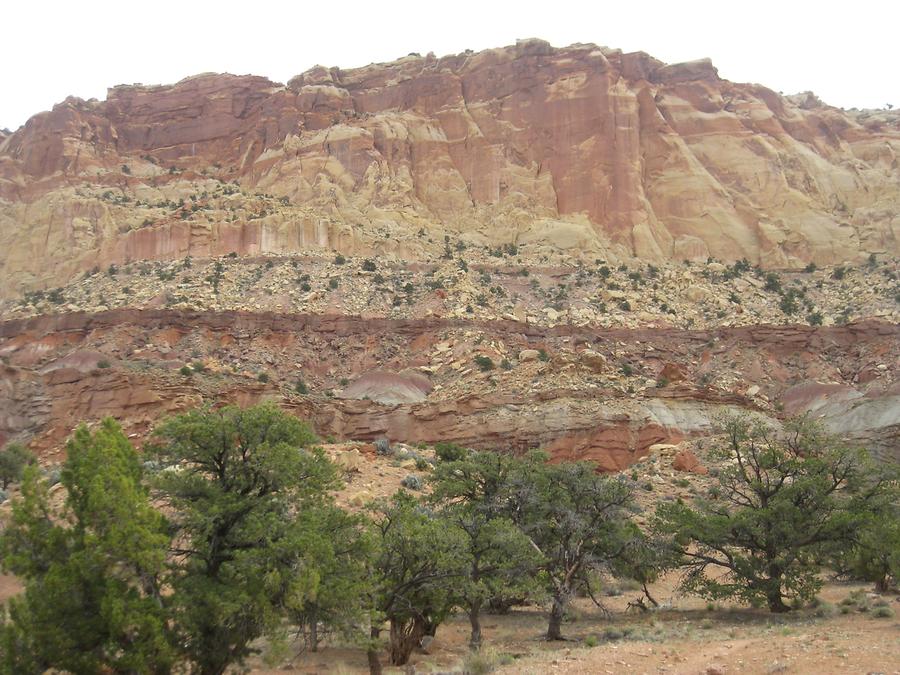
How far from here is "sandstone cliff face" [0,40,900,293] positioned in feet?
207

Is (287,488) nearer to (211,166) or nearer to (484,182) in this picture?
(484,182)

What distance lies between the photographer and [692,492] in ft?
102

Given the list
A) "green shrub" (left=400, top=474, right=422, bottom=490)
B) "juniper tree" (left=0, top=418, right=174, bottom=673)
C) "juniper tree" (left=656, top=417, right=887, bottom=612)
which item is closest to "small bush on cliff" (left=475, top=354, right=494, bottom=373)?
"green shrub" (left=400, top=474, right=422, bottom=490)

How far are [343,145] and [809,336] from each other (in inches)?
1728

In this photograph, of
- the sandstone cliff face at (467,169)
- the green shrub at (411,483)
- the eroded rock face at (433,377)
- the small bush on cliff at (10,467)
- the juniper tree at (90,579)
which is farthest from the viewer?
the sandstone cliff face at (467,169)

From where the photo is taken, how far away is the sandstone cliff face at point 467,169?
63.0 m

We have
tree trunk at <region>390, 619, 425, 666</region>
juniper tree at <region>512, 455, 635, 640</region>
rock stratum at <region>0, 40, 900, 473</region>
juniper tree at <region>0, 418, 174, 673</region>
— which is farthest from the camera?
rock stratum at <region>0, 40, 900, 473</region>

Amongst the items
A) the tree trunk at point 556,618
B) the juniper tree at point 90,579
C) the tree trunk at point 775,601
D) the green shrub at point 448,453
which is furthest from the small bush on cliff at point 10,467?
the tree trunk at point 775,601

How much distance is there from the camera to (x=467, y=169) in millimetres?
71438

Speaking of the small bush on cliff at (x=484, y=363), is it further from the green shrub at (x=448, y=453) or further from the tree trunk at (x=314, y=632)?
the tree trunk at (x=314, y=632)

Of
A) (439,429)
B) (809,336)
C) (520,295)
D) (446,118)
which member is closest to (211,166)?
(446,118)

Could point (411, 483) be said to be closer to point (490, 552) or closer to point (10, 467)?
point (490, 552)

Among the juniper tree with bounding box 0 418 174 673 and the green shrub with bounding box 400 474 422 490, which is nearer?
the juniper tree with bounding box 0 418 174 673

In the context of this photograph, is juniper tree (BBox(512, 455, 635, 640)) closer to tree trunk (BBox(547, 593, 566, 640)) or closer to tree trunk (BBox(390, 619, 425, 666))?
tree trunk (BBox(547, 593, 566, 640))
